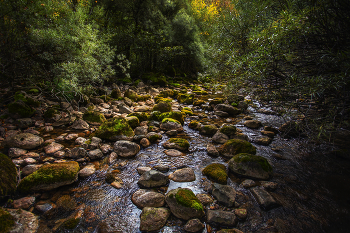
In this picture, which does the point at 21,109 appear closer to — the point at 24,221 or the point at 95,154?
the point at 95,154

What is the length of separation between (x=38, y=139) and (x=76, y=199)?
354 centimetres

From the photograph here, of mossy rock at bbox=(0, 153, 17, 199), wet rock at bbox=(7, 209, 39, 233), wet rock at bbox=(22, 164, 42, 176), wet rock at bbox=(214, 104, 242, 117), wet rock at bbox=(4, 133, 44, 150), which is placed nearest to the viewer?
wet rock at bbox=(7, 209, 39, 233)

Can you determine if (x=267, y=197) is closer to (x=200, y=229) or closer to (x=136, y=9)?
(x=200, y=229)

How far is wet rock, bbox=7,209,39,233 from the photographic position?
112 inches

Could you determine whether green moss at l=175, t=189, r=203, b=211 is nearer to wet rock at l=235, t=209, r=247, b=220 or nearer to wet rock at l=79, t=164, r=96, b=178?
wet rock at l=235, t=209, r=247, b=220

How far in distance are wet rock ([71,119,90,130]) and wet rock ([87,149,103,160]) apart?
269 cm

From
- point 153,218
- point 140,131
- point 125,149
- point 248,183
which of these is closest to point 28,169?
point 125,149

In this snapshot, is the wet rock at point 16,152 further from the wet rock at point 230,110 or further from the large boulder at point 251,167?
the wet rock at point 230,110

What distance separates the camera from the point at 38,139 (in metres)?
5.80

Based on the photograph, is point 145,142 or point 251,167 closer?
point 251,167

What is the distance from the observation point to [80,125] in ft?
25.1

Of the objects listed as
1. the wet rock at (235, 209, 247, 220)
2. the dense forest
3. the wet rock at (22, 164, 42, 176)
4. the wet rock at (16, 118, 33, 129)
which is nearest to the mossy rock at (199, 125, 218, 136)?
the dense forest

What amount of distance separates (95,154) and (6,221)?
8.83ft

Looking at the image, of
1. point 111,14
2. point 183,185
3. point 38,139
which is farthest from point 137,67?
point 183,185
